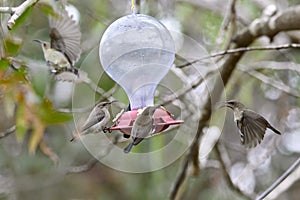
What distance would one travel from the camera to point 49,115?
A: 1719 mm

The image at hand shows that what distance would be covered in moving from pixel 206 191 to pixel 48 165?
1.09 metres

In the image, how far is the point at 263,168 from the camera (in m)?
3.53

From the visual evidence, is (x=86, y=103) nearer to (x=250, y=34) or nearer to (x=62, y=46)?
(x=62, y=46)

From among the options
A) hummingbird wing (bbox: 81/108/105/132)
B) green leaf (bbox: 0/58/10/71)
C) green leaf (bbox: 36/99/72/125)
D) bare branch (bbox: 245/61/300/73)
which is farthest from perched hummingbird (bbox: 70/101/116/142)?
bare branch (bbox: 245/61/300/73)

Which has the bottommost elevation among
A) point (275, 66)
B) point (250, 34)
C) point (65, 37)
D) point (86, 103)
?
point (275, 66)

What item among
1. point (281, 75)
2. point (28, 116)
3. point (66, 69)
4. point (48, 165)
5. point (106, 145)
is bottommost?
point (48, 165)

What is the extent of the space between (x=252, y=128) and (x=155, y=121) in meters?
0.22

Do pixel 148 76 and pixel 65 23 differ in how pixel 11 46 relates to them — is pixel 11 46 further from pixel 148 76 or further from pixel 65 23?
pixel 148 76

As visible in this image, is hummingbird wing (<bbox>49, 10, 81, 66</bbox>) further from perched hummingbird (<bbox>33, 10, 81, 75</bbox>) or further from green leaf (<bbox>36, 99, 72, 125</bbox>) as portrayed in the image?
green leaf (<bbox>36, 99, 72, 125</bbox>)

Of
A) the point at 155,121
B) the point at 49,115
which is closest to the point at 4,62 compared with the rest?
the point at 155,121

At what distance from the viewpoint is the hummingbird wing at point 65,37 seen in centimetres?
145

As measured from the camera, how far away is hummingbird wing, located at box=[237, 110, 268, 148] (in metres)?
1.21

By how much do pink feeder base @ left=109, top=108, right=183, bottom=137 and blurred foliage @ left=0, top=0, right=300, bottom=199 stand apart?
0.93ft

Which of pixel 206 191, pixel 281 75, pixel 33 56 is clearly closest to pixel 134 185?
pixel 206 191
